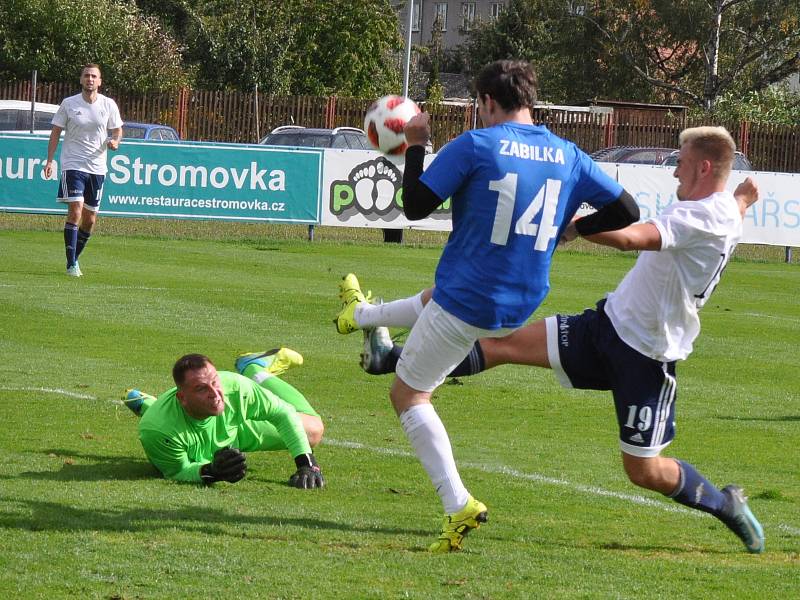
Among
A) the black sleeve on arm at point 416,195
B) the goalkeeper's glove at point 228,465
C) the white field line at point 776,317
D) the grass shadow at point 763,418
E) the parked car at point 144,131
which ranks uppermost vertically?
the black sleeve on arm at point 416,195

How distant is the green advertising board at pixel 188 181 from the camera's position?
2141 centimetres

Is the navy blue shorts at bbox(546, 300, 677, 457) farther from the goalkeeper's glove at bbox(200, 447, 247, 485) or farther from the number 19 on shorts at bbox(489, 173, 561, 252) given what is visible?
the goalkeeper's glove at bbox(200, 447, 247, 485)

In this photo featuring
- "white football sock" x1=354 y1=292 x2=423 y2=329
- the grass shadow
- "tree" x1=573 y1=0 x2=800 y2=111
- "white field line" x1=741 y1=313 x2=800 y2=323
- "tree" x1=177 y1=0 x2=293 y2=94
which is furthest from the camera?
"tree" x1=573 y1=0 x2=800 y2=111

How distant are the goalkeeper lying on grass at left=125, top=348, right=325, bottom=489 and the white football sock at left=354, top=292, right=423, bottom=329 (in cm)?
61

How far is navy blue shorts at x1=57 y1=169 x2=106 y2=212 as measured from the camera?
16.0 meters

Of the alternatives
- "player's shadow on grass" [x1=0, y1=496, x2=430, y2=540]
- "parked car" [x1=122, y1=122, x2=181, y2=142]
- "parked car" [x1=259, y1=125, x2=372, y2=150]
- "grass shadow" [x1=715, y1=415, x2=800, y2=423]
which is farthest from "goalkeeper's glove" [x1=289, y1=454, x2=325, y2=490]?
"parked car" [x1=122, y1=122, x2=181, y2=142]

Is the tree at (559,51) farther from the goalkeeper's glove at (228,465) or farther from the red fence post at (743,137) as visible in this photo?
the goalkeeper's glove at (228,465)

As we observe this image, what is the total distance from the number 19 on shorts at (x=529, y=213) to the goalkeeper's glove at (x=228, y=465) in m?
1.77

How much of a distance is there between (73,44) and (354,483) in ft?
125

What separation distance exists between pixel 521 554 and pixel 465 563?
31cm

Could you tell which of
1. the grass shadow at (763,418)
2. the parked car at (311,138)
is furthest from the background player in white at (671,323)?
the parked car at (311,138)

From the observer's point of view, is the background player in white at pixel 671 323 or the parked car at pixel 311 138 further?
the parked car at pixel 311 138

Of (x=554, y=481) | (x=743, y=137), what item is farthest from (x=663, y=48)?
(x=554, y=481)

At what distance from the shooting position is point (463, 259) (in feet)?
18.5
